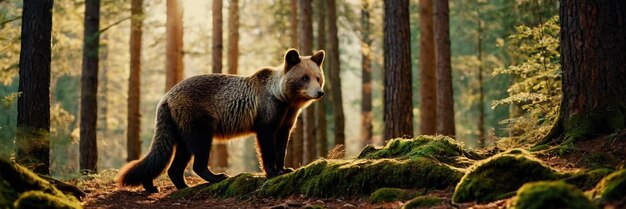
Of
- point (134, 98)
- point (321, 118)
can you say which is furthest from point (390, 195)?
point (321, 118)

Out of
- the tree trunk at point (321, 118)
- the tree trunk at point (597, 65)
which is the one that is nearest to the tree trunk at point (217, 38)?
the tree trunk at point (321, 118)

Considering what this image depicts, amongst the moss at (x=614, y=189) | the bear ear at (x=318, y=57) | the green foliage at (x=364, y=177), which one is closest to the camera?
the moss at (x=614, y=189)

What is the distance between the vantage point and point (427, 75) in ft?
62.1

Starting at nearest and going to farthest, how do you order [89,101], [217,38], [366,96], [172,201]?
[172,201] < [89,101] < [217,38] < [366,96]

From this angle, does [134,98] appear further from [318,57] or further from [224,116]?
[318,57]

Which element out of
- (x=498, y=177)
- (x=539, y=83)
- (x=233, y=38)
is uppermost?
(x=233, y=38)

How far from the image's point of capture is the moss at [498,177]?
18.1 feet

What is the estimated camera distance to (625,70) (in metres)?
7.48

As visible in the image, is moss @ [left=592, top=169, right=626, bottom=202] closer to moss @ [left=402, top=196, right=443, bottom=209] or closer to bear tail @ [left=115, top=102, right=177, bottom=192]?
moss @ [left=402, top=196, right=443, bottom=209]

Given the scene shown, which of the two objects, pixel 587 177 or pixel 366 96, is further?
pixel 366 96

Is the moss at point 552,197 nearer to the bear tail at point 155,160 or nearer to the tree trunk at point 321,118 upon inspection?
the bear tail at point 155,160

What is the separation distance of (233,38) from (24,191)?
1842cm

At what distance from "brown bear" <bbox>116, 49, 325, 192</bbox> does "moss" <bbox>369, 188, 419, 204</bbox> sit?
2870mm

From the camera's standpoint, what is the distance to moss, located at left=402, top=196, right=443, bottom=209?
5695 mm
